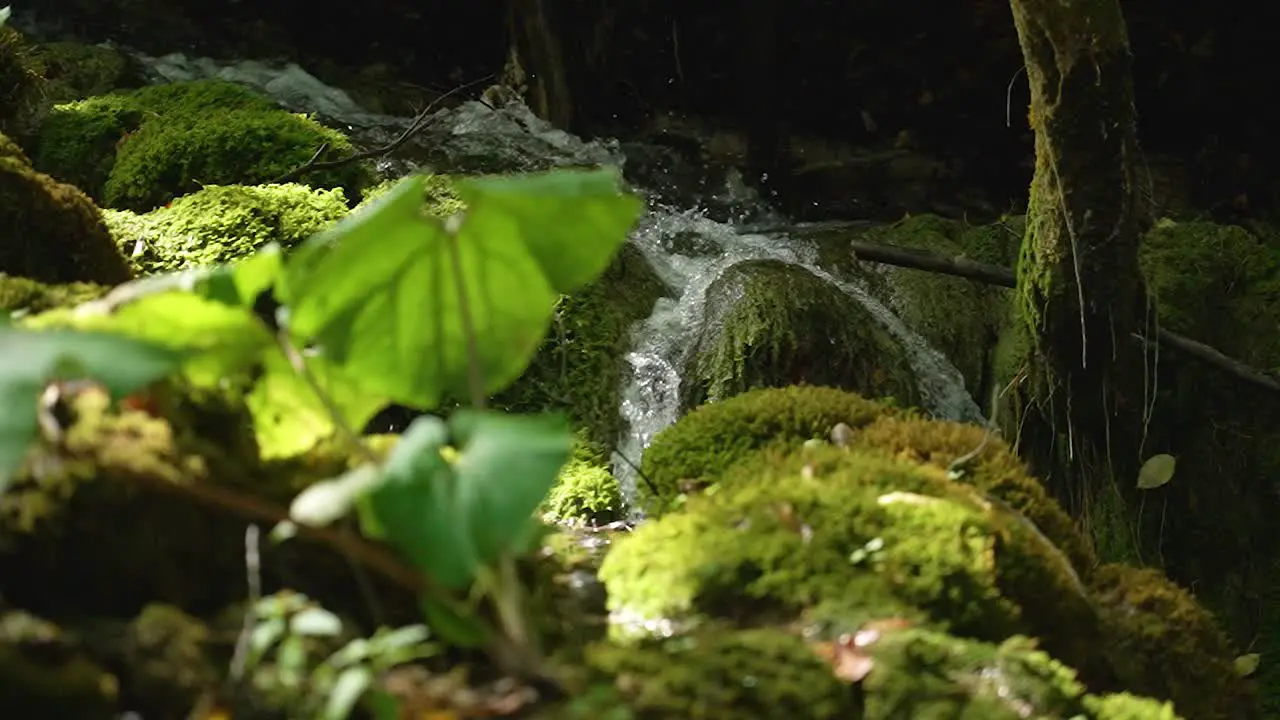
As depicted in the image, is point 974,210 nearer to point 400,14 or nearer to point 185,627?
point 400,14

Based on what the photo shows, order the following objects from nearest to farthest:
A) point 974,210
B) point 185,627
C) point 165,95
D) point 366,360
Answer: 1. point 185,627
2. point 366,360
3. point 165,95
4. point 974,210

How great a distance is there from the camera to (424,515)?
109 cm

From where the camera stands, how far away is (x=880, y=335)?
494 centimetres

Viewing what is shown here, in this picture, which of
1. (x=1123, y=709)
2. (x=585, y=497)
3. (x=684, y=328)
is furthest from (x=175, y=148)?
(x=1123, y=709)

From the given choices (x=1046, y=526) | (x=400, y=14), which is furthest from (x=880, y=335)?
(x=400, y=14)

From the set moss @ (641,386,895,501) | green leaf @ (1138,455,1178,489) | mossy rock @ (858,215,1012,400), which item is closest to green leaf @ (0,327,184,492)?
moss @ (641,386,895,501)

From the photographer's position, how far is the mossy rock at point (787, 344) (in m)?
4.48

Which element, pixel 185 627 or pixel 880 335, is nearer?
pixel 185 627

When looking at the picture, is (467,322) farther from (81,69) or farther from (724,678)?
(81,69)

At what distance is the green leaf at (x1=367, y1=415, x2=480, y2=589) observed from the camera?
1.06 meters

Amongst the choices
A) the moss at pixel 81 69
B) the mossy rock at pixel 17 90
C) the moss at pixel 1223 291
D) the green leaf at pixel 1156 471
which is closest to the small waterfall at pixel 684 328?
the green leaf at pixel 1156 471

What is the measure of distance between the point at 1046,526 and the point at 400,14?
828 cm

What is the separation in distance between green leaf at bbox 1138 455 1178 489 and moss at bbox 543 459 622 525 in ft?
6.38

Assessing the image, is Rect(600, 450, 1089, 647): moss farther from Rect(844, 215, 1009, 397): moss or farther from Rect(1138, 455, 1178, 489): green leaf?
Rect(844, 215, 1009, 397): moss
